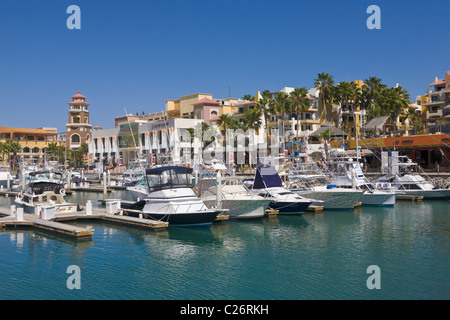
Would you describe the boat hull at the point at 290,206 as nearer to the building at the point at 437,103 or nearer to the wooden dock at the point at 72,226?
the wooden dock at the point at 72,226

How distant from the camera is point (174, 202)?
31.4m

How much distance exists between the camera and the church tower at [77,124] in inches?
5477

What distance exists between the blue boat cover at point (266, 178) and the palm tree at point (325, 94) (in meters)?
50.1

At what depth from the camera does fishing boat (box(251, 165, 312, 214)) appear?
125 feet

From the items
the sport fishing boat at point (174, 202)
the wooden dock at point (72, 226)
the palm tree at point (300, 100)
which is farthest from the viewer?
the palm tree at point (300, 100)

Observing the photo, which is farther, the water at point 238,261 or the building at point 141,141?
the building at point 141,141

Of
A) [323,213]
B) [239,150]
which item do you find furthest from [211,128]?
[323,213]

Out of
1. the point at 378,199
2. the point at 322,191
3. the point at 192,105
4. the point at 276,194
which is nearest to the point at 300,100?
the point at 192,105

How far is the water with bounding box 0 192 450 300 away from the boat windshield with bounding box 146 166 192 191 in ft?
12.7

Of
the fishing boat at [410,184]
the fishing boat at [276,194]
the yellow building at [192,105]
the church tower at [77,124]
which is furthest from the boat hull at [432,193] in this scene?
the church tower at [77,124]

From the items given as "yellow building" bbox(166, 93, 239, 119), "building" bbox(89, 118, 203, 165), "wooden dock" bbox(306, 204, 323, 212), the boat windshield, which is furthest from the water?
"yellow building" bbox(166, 93, 239, 119)

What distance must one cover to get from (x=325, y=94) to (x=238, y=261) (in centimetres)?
7017

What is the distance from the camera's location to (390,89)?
82.6 metres
